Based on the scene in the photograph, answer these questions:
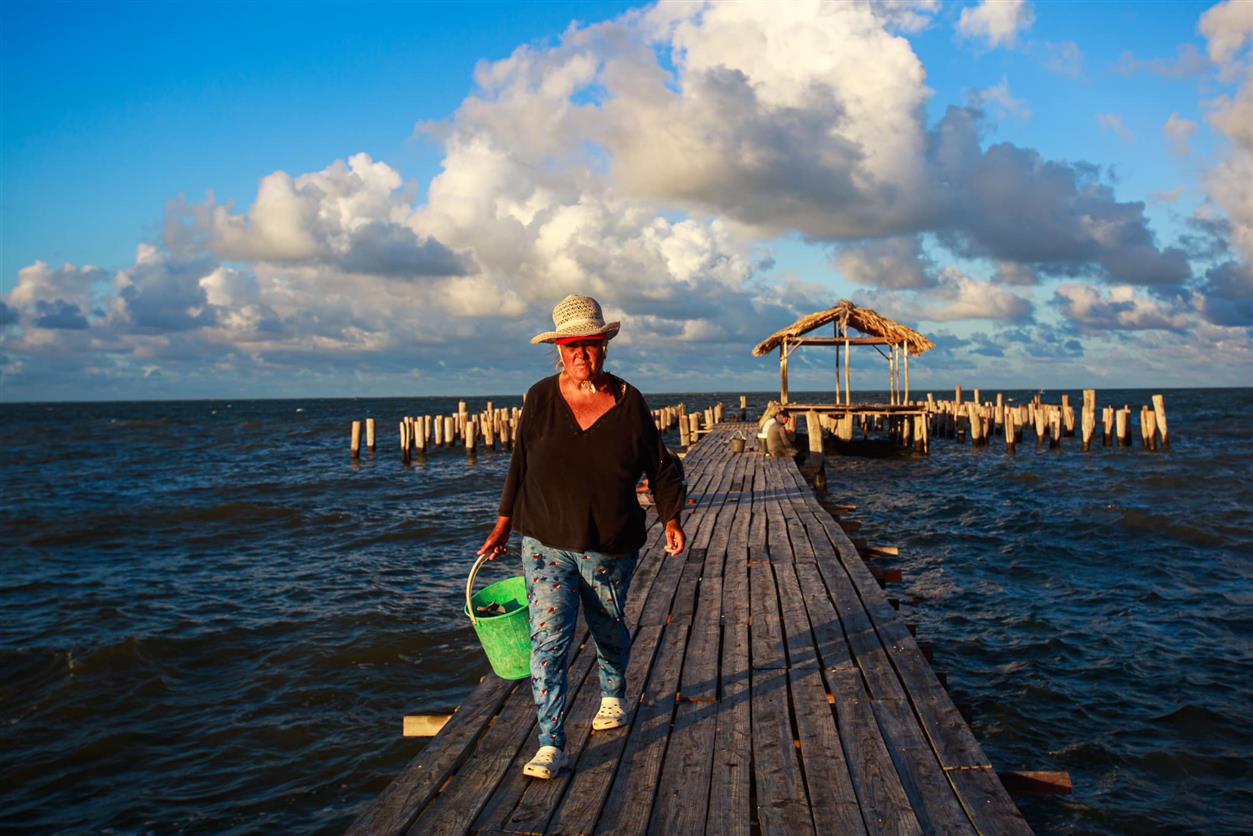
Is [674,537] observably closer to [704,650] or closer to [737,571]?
[704,650]

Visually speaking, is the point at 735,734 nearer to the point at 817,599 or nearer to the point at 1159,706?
the point at 817,599

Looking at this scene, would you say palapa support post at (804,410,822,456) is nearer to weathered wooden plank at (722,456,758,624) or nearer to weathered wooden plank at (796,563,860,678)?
weathered wooden plank at (722,456,758,624)

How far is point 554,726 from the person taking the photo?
3426 mm

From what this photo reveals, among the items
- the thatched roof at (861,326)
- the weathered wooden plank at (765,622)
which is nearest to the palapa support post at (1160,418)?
the thatched roof at (861,326)

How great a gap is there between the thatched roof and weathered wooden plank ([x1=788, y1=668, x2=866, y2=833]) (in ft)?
73.3

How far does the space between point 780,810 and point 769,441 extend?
14.6 metres

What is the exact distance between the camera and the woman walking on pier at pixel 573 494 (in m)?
3.44

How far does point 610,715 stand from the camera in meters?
3.80

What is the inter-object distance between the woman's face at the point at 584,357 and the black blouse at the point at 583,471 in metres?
0.16

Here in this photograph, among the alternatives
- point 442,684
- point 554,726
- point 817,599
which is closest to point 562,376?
point 554,726

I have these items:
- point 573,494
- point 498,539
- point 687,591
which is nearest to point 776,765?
point 573,494

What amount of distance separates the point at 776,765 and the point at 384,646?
591 centimetres

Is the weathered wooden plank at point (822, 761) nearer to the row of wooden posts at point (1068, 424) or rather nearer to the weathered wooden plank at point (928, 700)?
the weathered wooden plank at point (928, 700)

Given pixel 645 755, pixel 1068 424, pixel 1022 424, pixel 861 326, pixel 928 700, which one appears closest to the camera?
pixel 645 755
